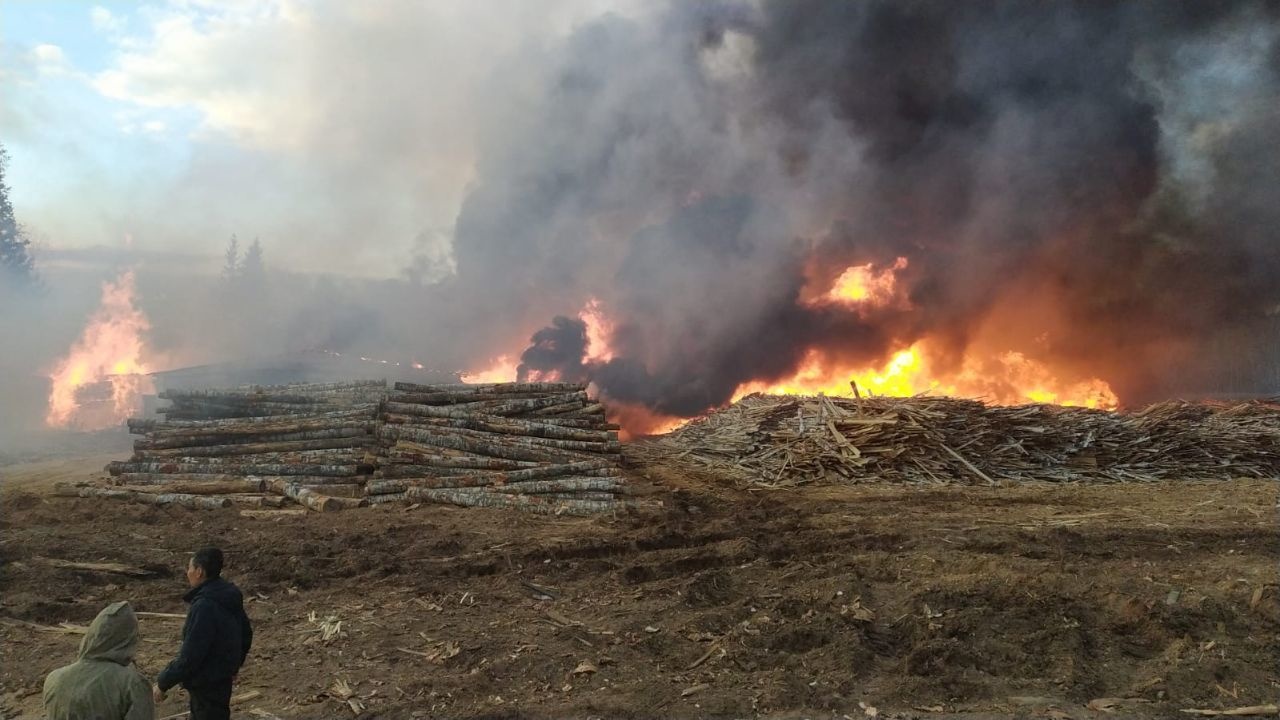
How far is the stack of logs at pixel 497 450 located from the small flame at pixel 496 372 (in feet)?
42.5

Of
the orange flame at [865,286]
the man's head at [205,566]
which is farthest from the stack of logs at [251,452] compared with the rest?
the orange flame at [865,286]

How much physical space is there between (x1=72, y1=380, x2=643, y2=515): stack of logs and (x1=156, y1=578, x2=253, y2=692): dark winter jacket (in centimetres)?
674

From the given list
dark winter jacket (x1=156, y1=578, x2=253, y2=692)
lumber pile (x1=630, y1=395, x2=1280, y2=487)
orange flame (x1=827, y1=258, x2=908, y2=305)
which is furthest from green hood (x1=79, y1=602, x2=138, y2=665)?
orange flame (x1=827, y1=258, x2=908, y2=305)

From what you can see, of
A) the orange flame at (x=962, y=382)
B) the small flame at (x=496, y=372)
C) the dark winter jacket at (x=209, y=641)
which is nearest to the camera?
the dark winter jacket at (x=209, y=641)

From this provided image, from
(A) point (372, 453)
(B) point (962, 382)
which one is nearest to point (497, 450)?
(A) point (372, 453)

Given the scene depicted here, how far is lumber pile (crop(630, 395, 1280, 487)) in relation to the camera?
1430cm

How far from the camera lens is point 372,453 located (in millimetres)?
12539

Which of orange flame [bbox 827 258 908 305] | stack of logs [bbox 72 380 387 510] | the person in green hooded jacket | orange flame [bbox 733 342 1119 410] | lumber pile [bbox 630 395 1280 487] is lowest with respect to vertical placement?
the person in green hooded jacket

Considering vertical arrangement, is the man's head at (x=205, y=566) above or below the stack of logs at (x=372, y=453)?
below

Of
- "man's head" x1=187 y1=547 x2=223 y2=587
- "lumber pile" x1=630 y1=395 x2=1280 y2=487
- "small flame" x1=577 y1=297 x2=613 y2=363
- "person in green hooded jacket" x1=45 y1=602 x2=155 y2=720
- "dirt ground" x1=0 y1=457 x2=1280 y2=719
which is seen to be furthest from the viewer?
"small flame" x1=577 y1=297 x2=613 y2=363

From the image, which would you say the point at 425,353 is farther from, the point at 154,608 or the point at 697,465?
the point at 154,608

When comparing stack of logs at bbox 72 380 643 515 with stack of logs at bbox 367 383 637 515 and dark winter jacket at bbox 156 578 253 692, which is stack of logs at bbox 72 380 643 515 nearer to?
stack of logs at bbox 367 383 637 515

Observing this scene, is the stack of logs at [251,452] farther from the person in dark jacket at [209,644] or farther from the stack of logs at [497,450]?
the person in dark jacket at [209,644]

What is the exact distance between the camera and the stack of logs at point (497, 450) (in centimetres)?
1135
